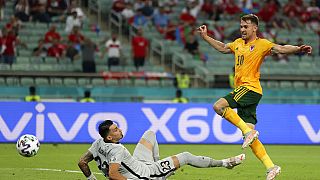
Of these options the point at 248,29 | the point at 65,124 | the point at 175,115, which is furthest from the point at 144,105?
the point at 248,29

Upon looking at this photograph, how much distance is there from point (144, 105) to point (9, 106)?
11.4ft

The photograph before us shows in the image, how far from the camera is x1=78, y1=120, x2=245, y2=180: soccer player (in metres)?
10.5

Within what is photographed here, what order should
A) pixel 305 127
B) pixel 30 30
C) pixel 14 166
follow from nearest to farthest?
pixel 14 166 → pixel 305 127 → pixel 30 30

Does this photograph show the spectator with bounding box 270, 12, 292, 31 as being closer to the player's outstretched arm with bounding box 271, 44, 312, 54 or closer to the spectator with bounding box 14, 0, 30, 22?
the spectator with bounding box 14, 0, 30, 22

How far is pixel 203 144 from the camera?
70.8ft

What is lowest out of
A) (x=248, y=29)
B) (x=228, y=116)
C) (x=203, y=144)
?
(x=203, y=144)

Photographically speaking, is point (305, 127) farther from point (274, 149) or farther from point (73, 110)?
point (73, 110)

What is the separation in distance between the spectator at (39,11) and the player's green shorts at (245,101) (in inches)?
617

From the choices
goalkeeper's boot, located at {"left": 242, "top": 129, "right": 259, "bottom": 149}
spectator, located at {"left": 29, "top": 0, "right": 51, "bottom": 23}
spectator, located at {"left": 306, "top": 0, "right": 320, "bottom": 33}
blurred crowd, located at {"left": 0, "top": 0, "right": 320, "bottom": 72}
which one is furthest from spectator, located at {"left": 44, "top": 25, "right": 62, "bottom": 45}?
goalkeeper's boot, located at {"left": 242, "top": 129, "right": 259, "bottom": 149}

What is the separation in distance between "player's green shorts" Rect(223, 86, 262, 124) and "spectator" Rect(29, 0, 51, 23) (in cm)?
1568

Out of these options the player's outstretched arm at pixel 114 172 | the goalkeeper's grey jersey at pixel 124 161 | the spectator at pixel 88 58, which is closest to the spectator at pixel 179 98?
the spectator at pixel 88 58

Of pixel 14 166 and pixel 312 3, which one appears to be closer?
pixel 14 166

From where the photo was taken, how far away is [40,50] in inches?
1019

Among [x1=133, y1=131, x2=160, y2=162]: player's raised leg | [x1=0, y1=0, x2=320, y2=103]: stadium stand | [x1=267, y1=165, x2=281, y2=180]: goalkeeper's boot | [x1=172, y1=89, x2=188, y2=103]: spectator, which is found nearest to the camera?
[x1=133, y1=131, x2=160, y2=162]: player's raised leg
